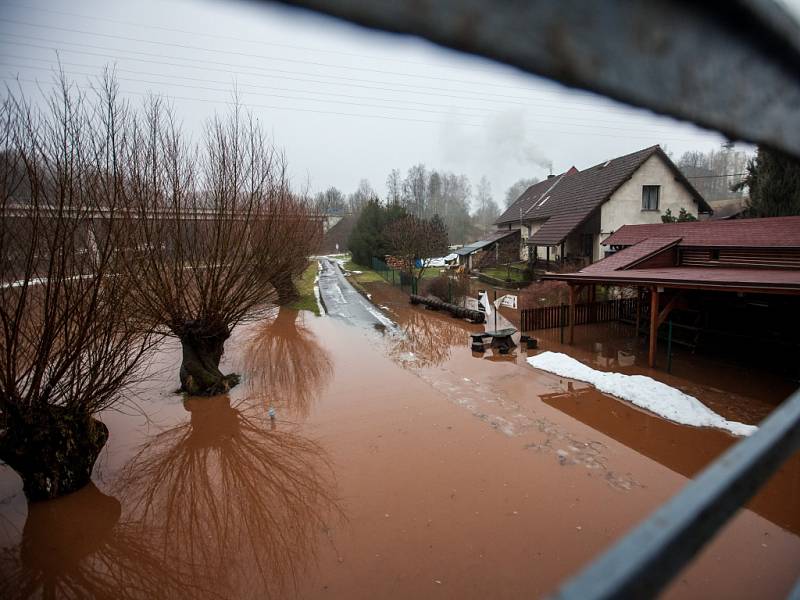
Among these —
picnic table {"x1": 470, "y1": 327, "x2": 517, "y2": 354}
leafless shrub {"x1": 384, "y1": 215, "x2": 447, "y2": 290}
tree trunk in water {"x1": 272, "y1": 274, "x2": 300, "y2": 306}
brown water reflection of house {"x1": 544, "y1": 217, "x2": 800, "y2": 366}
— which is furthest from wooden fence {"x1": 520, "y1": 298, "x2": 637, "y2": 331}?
→ tree trunk in water {"x1": 272, "y1": 274, "x2": 300, "y2": 306}

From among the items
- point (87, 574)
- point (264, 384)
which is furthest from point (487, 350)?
point (87, 574)

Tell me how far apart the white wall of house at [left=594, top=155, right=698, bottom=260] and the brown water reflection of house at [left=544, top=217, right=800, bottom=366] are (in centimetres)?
759

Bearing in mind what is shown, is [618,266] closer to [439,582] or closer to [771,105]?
[439,582]

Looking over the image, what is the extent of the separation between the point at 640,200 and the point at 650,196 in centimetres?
76

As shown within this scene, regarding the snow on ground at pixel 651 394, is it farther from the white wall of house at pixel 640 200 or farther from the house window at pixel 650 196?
the house window at pixel 650 196

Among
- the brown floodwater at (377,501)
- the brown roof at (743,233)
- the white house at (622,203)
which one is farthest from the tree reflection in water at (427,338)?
the white house at (622,203)

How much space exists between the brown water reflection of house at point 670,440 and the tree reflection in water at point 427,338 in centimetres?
423

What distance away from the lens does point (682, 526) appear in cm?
47

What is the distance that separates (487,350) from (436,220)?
72.4ft

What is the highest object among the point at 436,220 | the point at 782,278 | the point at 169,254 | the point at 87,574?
the point at 436,220

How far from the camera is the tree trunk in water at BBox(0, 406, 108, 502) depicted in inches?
227

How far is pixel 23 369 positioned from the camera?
5.91 meters

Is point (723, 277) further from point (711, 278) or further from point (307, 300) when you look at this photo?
point (307, 300)

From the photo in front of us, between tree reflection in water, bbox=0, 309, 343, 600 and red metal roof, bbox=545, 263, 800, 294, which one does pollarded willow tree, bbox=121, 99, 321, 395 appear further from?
red metal roof, bbox=545, 263, 800, 294
